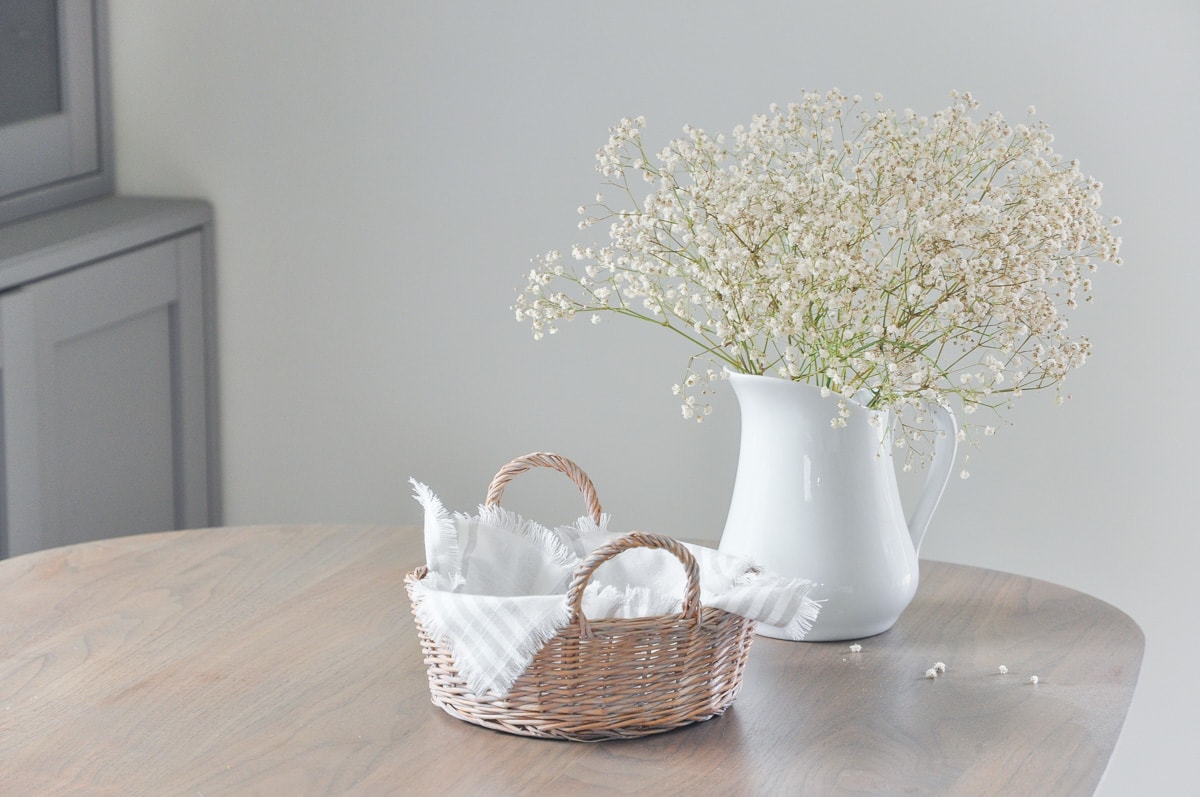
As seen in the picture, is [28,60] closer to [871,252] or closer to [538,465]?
[538,465]

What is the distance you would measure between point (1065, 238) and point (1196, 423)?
3.15 feet

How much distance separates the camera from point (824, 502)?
3.89 feet

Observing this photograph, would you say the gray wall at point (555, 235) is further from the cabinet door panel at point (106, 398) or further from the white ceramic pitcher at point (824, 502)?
the white ceramic pitcher at point (824, 502)

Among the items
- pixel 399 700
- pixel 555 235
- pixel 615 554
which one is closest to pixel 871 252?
pixel 615 554

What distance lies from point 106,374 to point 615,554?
1.41 meters

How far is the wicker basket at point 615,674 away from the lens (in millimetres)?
972

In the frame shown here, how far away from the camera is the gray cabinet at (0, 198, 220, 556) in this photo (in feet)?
6.30

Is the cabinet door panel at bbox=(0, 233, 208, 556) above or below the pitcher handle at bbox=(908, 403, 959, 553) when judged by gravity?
below

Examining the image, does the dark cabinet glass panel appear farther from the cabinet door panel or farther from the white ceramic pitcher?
the white ceramic pitcher

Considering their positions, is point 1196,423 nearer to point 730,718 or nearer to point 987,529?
point 987,529

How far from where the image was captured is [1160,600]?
1966 millimetres

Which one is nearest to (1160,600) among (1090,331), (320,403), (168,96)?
(1090,331)

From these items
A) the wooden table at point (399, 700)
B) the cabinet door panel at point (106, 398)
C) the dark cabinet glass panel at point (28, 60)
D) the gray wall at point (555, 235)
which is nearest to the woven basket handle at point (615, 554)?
the wooden table at point (399, 700)

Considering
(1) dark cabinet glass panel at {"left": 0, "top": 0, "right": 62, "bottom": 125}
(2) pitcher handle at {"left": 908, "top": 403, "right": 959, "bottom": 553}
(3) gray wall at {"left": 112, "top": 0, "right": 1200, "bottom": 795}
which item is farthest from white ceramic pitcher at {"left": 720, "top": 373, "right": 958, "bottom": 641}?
(1) dark cabinet glass panel at {"left": 0, "top": 0, "right": 62, "bottom": 125}
